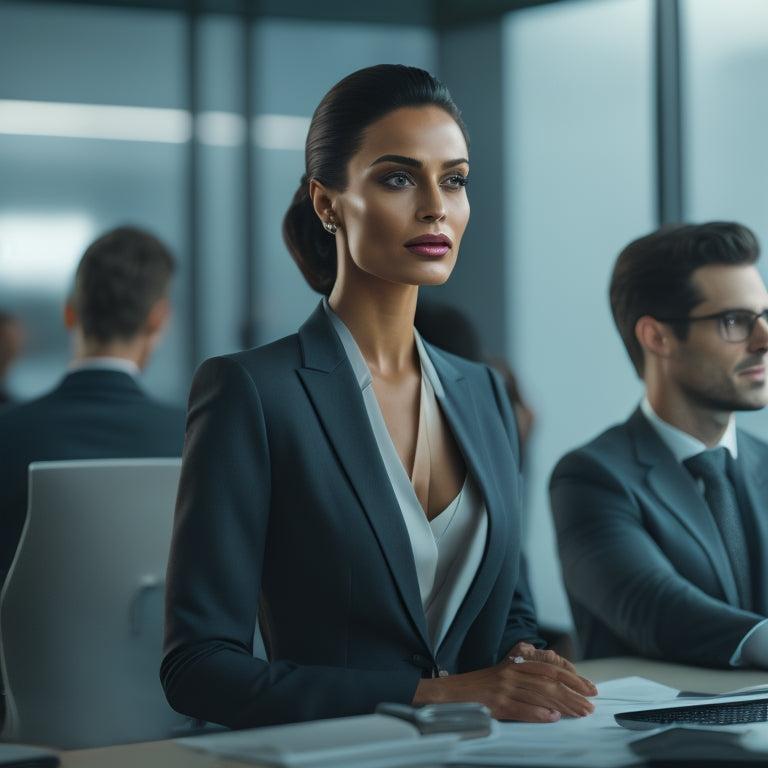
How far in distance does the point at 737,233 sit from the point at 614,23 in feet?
11.1

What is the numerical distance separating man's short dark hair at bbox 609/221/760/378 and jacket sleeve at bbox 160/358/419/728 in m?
1.09

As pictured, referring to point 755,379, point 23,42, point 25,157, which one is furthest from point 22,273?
point 755,379

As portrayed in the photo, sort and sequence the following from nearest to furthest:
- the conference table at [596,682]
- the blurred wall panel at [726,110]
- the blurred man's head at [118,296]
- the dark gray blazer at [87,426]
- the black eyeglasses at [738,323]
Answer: the conference table at [596,682] < the black eyeglasses at [738,323] < the dark gray blazer at [87,426] < the blurred man's head at [118,296] < the blurred wall panel at [726,110]

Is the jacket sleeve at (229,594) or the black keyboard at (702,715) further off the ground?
the jacket sleeve at (229,594)

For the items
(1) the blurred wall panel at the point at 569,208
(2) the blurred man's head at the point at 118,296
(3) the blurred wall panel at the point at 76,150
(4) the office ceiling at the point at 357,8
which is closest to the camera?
(2) the blurred man's head at the point at 118,296

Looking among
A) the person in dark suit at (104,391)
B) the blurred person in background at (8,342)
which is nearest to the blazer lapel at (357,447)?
the person in dark suit at (104,391)

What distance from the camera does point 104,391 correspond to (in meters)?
2.95

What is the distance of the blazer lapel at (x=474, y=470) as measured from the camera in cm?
163

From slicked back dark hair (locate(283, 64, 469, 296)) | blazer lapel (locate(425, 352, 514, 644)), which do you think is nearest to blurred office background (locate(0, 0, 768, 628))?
blazer lapel (locate(425, 352, 514, 644))

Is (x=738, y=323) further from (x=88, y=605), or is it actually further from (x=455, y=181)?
(x=88, y=605)

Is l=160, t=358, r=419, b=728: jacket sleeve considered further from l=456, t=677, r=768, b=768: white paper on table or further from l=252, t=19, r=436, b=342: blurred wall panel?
l=252, t=19, r=436, b=342: blurred wall panel

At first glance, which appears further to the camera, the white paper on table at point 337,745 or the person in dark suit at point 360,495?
the person in dark suit at point 360,495

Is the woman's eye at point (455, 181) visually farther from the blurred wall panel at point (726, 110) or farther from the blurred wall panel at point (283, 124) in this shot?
the blurred wall panel at point (283, 124)

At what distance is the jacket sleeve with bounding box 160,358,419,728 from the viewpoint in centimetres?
143
